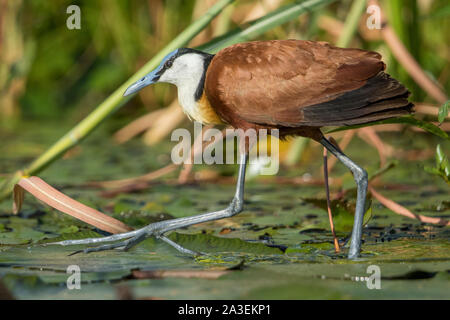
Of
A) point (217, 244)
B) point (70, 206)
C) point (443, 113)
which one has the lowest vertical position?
point (217, 244)

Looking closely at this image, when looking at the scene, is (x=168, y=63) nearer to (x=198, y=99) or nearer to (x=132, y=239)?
(x=198, y=99)

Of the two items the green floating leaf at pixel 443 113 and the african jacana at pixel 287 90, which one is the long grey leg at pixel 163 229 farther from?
the green floating leaf at pixel 443 113

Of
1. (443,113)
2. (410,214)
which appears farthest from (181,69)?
(410,214)

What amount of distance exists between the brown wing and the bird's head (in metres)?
0.10

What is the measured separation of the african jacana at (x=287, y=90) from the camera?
2721 mm

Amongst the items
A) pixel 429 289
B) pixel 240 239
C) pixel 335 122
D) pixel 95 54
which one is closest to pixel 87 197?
pixel 240 239

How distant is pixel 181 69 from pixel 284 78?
0.43 metres

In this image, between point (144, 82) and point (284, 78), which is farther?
point (144, 82)

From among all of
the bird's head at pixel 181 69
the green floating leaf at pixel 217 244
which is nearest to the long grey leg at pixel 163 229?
the green floating leaf at pixel 217 244

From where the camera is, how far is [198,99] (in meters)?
2.94

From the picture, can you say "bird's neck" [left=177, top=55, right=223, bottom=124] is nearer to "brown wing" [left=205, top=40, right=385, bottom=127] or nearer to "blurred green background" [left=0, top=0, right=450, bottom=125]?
"brown wing" [left=205, top=40, right=385, bottom=127]

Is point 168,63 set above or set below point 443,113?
above

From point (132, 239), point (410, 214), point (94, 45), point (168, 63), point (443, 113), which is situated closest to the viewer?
point (443, 113)

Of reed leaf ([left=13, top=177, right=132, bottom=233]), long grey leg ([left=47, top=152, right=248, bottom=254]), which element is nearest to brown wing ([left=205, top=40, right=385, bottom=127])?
long grey leg ([left=47, top=152, right=248, bottom=254])
